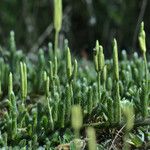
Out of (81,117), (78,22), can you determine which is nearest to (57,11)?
(81,117)

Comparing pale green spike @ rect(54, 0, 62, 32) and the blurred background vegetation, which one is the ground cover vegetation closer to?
pale green spike @ rect(54, 0, 62, 32)

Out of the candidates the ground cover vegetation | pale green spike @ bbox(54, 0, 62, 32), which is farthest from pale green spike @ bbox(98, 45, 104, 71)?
pale green spike @ bbox(54, 0, 62, 32)

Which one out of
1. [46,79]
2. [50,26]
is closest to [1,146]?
[46,79]

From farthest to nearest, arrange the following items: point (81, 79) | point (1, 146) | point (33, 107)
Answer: point (81, 79), point (33, 107), point (1, 146)

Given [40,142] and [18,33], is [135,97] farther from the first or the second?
[18,33]

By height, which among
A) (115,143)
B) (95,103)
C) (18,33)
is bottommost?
(115,143)

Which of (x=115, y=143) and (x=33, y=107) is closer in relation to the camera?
(x=115, y=143)

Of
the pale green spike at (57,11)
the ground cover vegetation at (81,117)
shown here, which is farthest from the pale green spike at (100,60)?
the pale green spike at (57,11)

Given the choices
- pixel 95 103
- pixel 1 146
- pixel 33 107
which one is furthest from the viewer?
pixel 33 107

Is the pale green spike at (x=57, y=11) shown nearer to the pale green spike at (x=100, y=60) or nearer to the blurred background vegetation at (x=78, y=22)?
the pale green spike at (x=100, y=60)
